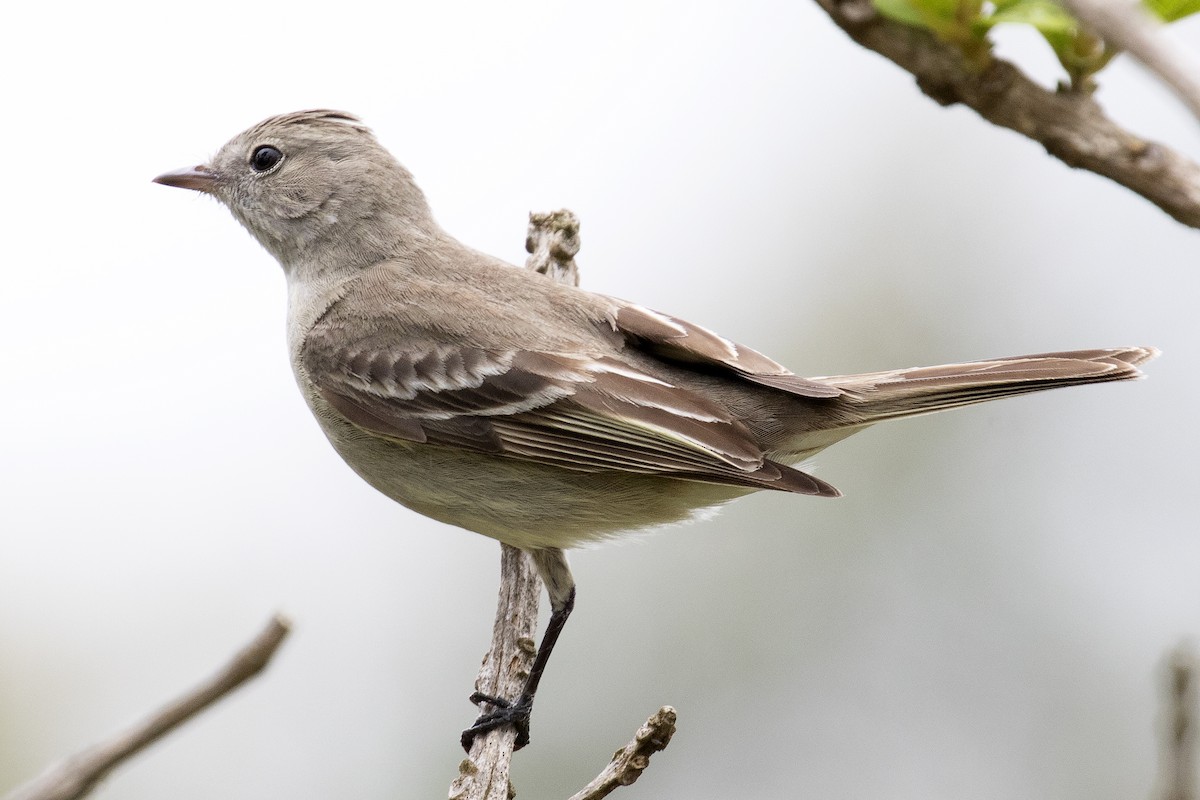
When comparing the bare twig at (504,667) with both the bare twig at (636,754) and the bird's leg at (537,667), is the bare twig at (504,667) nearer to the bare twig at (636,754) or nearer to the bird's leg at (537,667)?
the bird's leg at (537,667)

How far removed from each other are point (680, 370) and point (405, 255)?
1.67m

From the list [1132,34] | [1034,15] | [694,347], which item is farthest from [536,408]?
[1132,34]

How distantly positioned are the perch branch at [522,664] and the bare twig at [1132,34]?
276 centimetres

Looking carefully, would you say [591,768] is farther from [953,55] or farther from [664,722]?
[953,55]

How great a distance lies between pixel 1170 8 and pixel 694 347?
3.46 metres

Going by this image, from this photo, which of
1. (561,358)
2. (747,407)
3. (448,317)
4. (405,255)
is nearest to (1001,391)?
(747,407)

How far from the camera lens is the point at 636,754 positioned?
380cm

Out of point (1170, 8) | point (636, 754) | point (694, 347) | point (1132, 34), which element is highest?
point (694, 347)

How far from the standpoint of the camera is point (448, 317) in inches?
223

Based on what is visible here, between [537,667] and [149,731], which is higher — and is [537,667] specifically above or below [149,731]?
above

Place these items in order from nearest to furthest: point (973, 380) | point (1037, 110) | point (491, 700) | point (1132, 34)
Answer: point (1132, 34), point (1037, 110), point (973, 380), point (491, 700)

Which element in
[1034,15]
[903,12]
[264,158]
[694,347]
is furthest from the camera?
[264,158]

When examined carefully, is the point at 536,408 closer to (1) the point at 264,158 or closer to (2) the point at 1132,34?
(1) the point at 264,158

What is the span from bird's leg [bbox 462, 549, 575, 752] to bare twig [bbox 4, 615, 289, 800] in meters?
3.72
